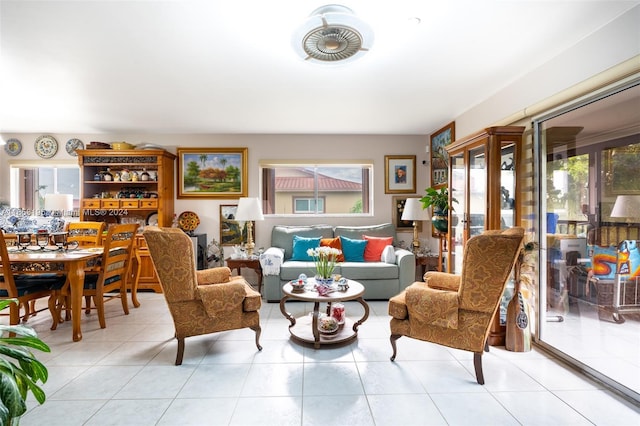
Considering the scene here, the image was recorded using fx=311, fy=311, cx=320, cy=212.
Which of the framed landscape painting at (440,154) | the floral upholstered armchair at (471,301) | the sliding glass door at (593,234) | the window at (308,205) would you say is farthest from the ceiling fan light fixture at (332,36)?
the window at (308,205)

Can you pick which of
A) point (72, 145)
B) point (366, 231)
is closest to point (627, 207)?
point (366, 231)

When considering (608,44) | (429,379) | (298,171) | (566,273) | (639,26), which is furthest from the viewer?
(298,171)

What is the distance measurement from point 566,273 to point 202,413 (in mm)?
3063

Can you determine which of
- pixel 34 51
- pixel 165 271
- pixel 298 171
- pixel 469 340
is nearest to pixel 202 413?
pixel 165 271

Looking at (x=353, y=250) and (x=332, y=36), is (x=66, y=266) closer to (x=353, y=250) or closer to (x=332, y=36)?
(x=332, y=36)

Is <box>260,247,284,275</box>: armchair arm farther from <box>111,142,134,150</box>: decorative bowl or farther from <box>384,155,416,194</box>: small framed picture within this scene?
<box>111,142,134,150</box>: decorative bowl

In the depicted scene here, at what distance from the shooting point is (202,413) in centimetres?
183

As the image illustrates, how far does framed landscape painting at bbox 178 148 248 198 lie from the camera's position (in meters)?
4.90

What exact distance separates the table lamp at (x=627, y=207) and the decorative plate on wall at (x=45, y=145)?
6.80m

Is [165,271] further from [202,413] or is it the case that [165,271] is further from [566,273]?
[566,273]

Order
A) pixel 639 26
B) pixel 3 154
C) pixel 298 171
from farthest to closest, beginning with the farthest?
pixel 298 171 → pixel 3 154 → pixel 639 26

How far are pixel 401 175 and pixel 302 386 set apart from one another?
3.71 m

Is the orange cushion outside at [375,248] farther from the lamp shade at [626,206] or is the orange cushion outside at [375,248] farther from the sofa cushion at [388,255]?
the lamp shade at [626,206]

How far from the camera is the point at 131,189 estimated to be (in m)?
4.79
